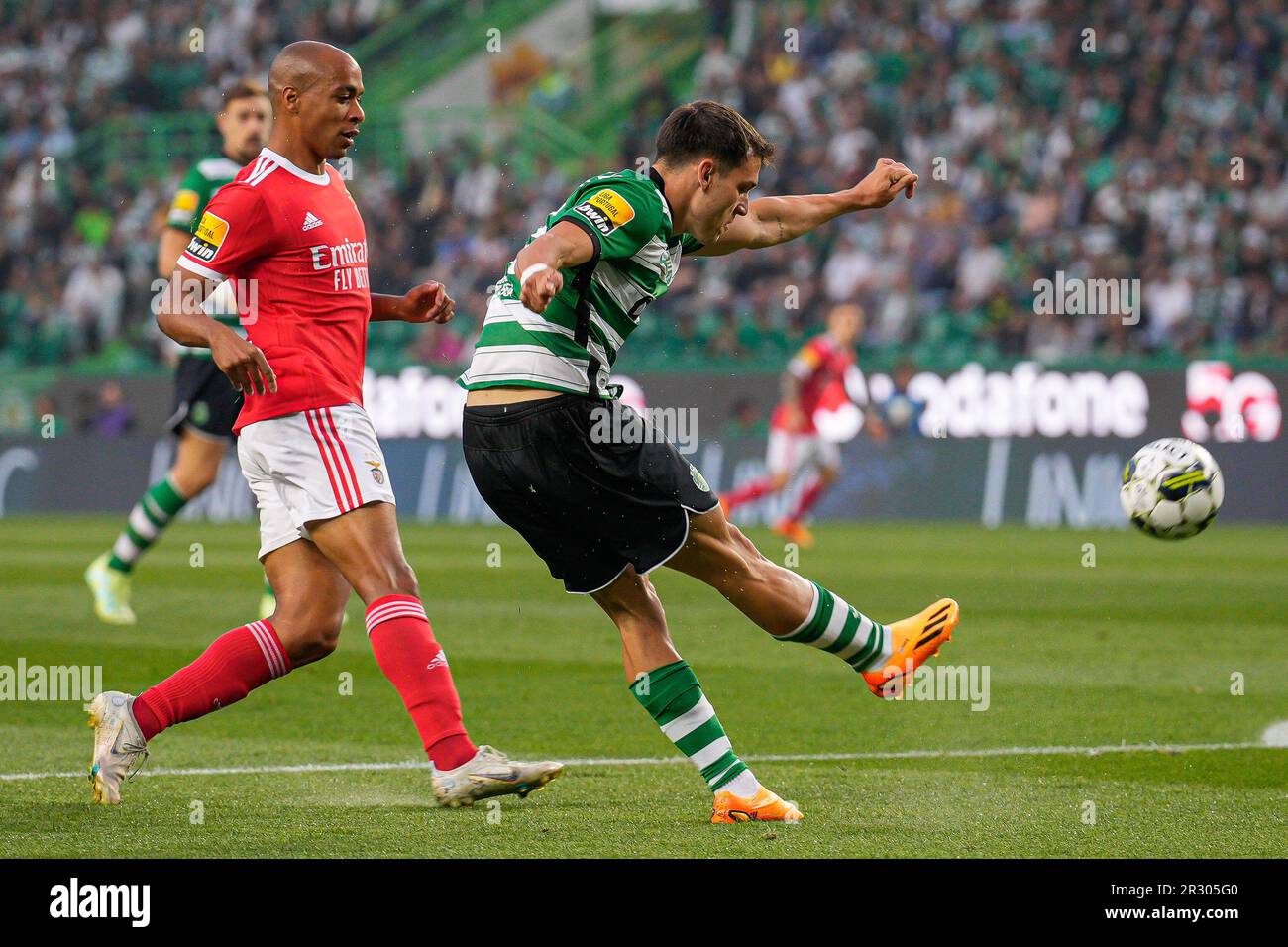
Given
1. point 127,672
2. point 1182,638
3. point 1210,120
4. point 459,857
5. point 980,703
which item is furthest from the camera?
point 1210,120

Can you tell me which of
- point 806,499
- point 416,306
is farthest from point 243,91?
point 806,499

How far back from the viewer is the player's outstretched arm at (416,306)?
573 cm

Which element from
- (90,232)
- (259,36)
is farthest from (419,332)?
(259,36)

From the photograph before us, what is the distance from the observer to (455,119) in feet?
81.9

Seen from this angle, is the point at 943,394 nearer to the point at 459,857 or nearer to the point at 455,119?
the point at 455,119

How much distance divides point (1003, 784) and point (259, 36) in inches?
939

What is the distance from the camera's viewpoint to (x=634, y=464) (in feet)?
16.2

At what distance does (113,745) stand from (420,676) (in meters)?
0.92

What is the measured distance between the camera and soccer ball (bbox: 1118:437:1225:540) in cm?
671

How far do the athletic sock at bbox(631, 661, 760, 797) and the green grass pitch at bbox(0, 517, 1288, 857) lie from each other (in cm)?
17

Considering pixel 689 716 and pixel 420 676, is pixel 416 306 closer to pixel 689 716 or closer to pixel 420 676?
pixel 420 676

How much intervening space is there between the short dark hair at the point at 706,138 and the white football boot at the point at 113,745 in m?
2.20

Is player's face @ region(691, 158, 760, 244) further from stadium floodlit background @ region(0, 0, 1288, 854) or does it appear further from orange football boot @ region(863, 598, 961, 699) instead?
stadium floodlit background @ region(0, 0, 1288, 854)

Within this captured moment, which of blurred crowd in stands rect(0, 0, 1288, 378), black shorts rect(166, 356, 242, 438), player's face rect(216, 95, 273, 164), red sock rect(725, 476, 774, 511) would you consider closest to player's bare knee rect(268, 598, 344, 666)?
black shorts rect(166, 356, 242, 438)
